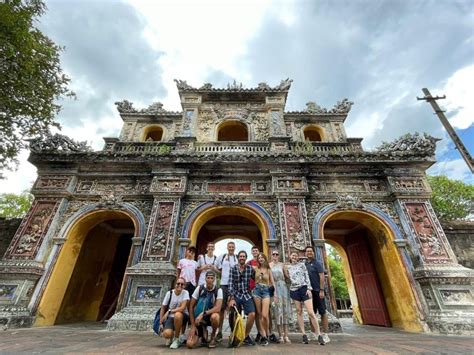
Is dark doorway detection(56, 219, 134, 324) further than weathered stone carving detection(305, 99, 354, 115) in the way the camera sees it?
No

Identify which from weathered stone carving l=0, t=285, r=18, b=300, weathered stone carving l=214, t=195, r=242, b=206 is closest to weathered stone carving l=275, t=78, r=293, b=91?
weathered stone carving l=214, t=195, r=242, b=206

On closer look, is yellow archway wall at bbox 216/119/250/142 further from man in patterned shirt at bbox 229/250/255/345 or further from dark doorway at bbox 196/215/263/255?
man in patterned shirt at bbox 229/250/255/345

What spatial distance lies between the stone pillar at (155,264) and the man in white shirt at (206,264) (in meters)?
2.38

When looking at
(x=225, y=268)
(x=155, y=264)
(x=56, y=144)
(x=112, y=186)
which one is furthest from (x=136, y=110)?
(x=225, y=268)

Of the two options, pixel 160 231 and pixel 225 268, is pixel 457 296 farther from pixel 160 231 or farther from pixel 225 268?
pixel 160 231

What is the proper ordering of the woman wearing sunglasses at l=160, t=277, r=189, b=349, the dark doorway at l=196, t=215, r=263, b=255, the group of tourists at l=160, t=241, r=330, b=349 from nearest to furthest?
the woman wearing sunglasses at l=160, t=277, r=189, b=349 → the group of tourists at l=160, t=241, r=330, b=349 → the dark doorway at l=196, t=215, r=263, b=255

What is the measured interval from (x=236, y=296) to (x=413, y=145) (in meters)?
8.58

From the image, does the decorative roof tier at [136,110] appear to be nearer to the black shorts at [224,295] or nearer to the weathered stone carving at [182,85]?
the weathered stone carving at [182,85]

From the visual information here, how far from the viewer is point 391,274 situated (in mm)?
7789

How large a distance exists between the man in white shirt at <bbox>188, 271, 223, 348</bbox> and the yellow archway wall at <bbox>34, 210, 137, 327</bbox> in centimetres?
467

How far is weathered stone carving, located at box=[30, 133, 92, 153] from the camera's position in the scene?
8708 mm

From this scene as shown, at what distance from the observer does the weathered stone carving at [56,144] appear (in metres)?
8.71

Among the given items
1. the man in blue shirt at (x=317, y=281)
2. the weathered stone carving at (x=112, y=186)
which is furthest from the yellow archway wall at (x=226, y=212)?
the man in blue shirt at (x=317, y=281)

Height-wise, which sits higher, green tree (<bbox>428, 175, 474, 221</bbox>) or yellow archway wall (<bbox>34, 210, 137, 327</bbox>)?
green tree (<bbox>428, 175, 474, 221</bbox>)
